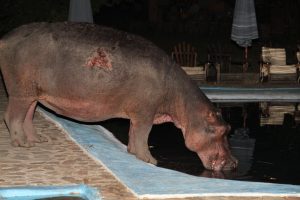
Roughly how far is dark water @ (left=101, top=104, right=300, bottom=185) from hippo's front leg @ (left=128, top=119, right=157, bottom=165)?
56 centimetres

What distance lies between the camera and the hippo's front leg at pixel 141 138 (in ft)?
28.3

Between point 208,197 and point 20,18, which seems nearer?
point 208,197

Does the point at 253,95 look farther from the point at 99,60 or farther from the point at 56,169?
the point at 56,169

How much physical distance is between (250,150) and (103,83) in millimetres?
3393

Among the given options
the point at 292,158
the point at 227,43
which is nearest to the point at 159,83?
the point at 292,158

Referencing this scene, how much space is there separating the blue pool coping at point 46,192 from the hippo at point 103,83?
177 cm

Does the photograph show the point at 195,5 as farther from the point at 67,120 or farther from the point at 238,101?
the point at 67,120

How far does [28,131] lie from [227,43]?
17.9 metres

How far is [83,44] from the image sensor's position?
838 cm

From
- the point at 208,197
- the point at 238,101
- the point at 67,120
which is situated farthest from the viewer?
the point at 238,101

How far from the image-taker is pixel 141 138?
8703 mm

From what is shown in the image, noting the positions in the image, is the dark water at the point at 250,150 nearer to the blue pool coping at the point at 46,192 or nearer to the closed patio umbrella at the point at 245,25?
the blue pool coping at the point at 46,192

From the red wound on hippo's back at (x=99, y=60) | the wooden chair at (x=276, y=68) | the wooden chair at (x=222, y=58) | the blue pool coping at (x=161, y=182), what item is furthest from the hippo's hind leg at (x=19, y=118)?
the wooden chair at (x=222, y=58)

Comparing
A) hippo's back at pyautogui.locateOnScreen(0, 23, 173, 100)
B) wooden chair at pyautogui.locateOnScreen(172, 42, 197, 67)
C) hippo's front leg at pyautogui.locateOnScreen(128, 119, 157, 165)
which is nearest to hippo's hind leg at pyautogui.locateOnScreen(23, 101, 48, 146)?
hippo's back at pyautogui.locateOnScreen(0, 23, 173, 100)
